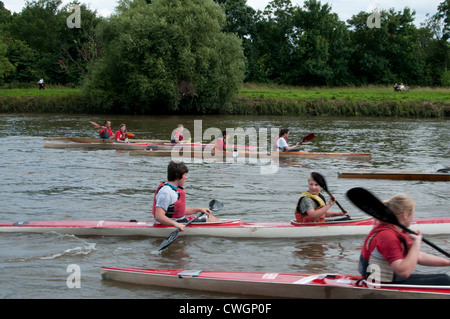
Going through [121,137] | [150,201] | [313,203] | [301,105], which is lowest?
[150,201]

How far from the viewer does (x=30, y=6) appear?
2675 inches

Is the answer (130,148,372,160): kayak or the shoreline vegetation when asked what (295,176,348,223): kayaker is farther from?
the shoreline vegetation

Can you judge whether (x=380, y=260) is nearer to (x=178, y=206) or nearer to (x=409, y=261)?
(x=409, y=261)

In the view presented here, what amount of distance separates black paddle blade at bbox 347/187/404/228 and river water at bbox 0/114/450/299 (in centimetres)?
210

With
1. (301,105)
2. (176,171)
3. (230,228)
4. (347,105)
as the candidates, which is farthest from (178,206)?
(347,105)

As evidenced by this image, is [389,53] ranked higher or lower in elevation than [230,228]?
higher

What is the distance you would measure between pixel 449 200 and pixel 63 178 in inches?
379

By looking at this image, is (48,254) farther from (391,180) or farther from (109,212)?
(391,180)

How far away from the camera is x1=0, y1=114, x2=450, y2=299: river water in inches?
280

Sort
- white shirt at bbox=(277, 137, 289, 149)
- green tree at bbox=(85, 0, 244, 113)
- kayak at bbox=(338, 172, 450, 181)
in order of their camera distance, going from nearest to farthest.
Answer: kayak at bbox=(338, 172, 450, 181) → white shirt at bbox=(277, 137, 289, 149) → green tree at bbox=(85, 0, 244, 113)

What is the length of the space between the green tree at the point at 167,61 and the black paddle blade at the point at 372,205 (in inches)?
1152

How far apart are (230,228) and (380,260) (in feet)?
11.9

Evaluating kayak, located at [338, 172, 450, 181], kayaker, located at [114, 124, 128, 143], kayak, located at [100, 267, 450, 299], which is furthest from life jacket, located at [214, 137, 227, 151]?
kayak, located at [100, 267, 450, 299]

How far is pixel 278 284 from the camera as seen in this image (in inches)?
228
